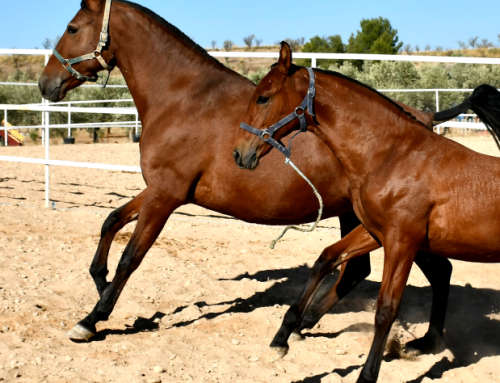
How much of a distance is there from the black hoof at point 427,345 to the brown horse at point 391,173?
3.34 ft

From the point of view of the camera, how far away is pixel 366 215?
10.8 feet

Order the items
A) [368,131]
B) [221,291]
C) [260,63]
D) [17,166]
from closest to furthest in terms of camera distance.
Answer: [368,131] < [221,291] < [17,166] < [260,63]

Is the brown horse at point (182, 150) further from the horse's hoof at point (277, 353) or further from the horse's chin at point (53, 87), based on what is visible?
the horse's hoof at point (277, 353)

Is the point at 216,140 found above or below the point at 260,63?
below

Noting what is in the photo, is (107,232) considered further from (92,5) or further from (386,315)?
(386,315)

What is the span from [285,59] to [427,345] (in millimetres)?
2352

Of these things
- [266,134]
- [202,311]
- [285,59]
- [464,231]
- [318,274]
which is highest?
[285,59]

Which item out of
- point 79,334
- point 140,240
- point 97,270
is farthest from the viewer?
point 97,270

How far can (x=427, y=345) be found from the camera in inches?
162

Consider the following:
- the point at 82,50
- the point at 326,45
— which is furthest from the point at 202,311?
the point at 326,45

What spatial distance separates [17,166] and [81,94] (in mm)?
10987

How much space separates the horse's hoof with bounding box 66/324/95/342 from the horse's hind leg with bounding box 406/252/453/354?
7.48 ft

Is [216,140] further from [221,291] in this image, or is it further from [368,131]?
[221,291]

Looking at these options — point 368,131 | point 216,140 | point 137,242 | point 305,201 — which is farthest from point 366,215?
point 137,242
